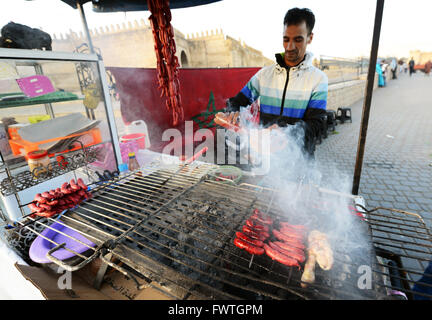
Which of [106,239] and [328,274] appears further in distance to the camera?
[106,239]

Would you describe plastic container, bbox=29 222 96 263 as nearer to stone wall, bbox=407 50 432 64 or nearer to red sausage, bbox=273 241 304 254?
red sausage, bbox=273 241 304 254

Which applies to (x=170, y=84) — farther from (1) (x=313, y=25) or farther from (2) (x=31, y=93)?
(1) (x=313, y=25)

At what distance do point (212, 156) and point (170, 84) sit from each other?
13.5ft

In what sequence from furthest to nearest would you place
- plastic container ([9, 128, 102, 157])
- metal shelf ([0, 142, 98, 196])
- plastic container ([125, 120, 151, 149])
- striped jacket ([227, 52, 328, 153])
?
plastic container ([125, 120, 151, 149])
striped jacket ([227, 52, 328, 153])
plastic container ([9, 128, 102, 157])
metal shelf ([0, 142, 98, 196])

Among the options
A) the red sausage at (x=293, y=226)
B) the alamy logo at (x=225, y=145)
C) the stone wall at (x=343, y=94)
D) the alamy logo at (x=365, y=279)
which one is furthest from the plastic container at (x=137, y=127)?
the stone wall at (x=343, y=94)

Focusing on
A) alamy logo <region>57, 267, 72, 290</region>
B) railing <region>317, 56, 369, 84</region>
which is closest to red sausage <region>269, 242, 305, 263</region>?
alamy logo <region>57, 267, 72, 290</region>

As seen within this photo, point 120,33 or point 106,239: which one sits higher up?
point 120,33

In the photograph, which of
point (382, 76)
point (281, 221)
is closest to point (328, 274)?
point (281, 221)

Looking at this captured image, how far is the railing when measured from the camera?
1628 centimetres

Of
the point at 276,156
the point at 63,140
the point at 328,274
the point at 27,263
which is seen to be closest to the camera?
the point at 328,274

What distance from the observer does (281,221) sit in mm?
1939

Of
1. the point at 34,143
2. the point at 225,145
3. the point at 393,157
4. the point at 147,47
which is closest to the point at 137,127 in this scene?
the point at 225,145

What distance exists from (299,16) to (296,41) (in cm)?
26

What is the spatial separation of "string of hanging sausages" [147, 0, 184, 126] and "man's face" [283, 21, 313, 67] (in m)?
1.43
